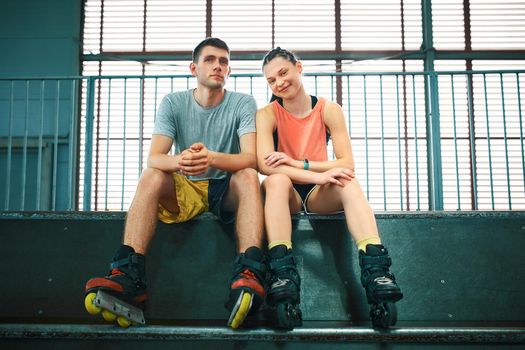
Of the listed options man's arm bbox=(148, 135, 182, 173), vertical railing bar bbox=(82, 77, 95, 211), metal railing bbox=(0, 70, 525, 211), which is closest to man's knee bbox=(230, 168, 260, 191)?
man's arm bbox=(148, 135, 182, 173)

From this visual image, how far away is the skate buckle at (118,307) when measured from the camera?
5.05ft

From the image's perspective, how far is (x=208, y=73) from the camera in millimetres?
2178

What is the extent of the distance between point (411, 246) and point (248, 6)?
4159 millimetres

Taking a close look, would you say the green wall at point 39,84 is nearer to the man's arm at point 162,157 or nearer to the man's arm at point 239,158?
the man's arm at point 162,157

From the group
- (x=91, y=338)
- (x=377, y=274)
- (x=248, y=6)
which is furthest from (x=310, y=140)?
(x=248, y=6)

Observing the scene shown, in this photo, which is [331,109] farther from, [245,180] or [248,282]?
[248,282]

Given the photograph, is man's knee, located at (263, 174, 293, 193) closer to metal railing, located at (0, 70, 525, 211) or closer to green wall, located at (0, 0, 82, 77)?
metal railing, located at (0, 70, 525, 211)

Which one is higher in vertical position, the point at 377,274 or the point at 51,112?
the point at 51,112

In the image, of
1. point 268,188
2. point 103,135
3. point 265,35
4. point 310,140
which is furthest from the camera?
point 265,35

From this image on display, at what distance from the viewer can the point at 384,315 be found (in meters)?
1.63

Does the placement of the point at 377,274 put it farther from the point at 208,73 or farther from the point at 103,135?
the point at 103,135

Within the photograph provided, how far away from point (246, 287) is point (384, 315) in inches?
16.9

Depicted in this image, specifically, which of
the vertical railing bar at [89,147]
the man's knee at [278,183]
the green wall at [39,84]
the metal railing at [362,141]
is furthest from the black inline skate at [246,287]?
the green wall at [39,84]

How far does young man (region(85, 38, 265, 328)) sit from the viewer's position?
1.64 m
